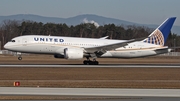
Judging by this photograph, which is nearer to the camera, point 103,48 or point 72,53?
point 72,53

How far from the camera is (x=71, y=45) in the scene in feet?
157

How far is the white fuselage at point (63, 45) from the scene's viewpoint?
47281 mm

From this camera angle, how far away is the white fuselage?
47.3 meters

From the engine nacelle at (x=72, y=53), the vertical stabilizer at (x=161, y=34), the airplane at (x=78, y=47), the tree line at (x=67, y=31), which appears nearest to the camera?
the engine nacelle at (x=72, y=53)

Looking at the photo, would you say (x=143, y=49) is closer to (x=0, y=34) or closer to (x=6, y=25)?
(x=0, y=34)

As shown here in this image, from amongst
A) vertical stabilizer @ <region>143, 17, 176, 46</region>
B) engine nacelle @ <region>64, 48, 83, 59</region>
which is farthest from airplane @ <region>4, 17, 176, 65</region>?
vertical stabilizer @ <region>143, 17, 176, 46</region>

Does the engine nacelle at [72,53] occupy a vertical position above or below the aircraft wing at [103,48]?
below

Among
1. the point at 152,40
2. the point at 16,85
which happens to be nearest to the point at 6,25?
the point at 152,40

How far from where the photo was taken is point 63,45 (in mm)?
47625

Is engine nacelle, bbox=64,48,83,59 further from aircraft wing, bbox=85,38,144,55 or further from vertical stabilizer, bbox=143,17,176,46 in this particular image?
vertical stabilizer, bbox=143,17,176,46

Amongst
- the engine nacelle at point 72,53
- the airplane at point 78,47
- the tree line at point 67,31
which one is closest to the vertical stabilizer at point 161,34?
the airplane at point 78,47

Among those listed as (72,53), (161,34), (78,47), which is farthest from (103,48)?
(161,34)

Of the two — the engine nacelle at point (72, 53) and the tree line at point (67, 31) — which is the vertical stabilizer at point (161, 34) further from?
the tree line at point (67, 31)

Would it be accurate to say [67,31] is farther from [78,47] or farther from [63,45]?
[63,45]
